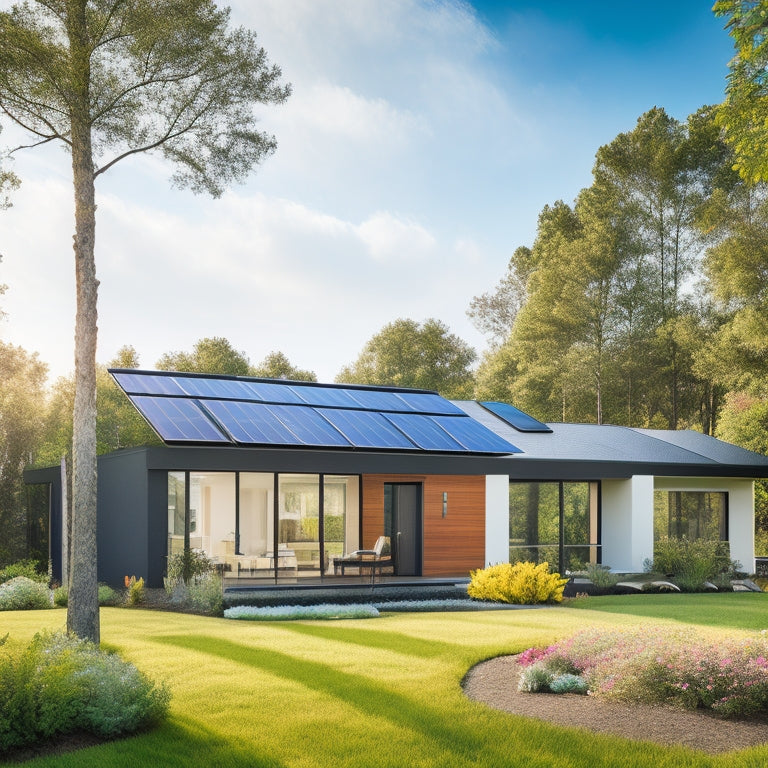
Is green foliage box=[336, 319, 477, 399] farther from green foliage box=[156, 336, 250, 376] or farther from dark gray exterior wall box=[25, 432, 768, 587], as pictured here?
dark gray exterior wall box=[25, 432, 768, 587]

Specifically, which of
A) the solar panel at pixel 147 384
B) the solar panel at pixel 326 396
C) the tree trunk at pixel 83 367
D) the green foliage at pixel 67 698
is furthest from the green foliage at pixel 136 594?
the green foliage at pixel 67 698

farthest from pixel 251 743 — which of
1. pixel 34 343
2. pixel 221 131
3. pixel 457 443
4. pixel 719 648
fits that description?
pixel 34 343

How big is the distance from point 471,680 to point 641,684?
5.46ft

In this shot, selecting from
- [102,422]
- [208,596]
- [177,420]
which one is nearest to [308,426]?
[177,420]

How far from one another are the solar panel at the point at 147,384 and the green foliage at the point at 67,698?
1065cm

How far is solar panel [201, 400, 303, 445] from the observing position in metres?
16.0

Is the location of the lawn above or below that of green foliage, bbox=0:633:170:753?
below

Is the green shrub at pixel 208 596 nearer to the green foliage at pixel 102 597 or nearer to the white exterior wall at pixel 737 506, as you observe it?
the green foliage at pixel 102 597

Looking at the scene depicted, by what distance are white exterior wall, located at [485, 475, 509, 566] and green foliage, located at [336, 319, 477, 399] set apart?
1074 inches

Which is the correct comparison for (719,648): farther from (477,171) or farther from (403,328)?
(403,328)

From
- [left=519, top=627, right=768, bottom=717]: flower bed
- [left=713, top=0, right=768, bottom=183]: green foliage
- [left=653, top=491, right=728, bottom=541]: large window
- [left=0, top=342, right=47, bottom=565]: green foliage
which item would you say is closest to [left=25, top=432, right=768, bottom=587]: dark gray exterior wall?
[left=653, top=491, right=728, bottom=541]: large window

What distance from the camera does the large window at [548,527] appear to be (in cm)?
1956

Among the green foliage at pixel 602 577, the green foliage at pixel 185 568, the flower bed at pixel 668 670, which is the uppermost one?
the flower bed at pixel 668 670

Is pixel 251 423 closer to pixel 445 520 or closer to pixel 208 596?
pixel 208 596
